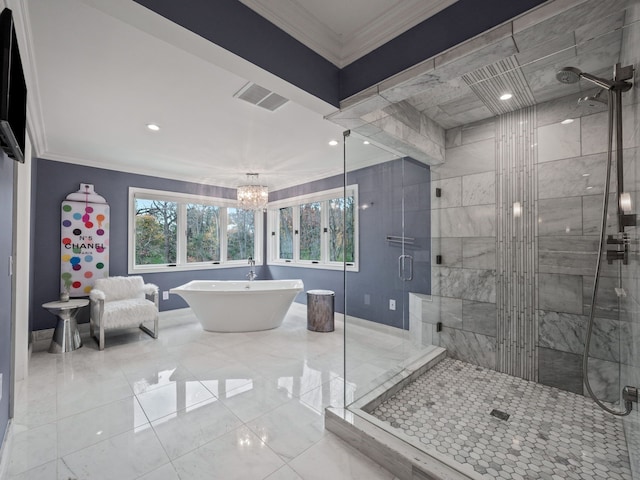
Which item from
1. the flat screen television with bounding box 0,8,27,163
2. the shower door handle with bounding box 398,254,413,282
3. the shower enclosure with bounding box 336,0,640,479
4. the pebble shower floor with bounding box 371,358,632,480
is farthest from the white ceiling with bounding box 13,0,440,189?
the pebble shower floor with bounding box 371,358,632,480

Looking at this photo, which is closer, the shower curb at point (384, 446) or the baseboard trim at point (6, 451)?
the shower curb at point (384, 446)

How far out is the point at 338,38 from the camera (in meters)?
1.98

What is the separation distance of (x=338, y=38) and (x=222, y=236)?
449 cm

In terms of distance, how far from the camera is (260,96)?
2.46 meters

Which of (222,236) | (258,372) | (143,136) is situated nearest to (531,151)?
(258,372)

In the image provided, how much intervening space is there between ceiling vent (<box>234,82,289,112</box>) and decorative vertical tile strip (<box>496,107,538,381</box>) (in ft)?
7.01

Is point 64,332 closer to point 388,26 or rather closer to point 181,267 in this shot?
point 181,267

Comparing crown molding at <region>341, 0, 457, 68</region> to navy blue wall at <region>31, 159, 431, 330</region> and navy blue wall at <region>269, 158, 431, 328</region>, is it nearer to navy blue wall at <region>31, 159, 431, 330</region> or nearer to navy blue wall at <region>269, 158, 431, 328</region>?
navy blue wall at <region>269, 158, 431, 328</region>

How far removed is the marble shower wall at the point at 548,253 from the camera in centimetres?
219

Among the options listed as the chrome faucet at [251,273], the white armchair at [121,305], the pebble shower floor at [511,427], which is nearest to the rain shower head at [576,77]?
the pebble shower floor at [511,427]

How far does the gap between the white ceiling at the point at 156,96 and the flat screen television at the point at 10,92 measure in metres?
0.31

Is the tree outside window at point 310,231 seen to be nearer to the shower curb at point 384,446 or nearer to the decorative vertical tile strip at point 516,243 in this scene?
the decorative vertical tile strip at point 516,243

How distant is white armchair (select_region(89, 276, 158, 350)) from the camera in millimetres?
3539

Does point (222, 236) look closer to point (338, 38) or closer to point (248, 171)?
point (248, 171)
